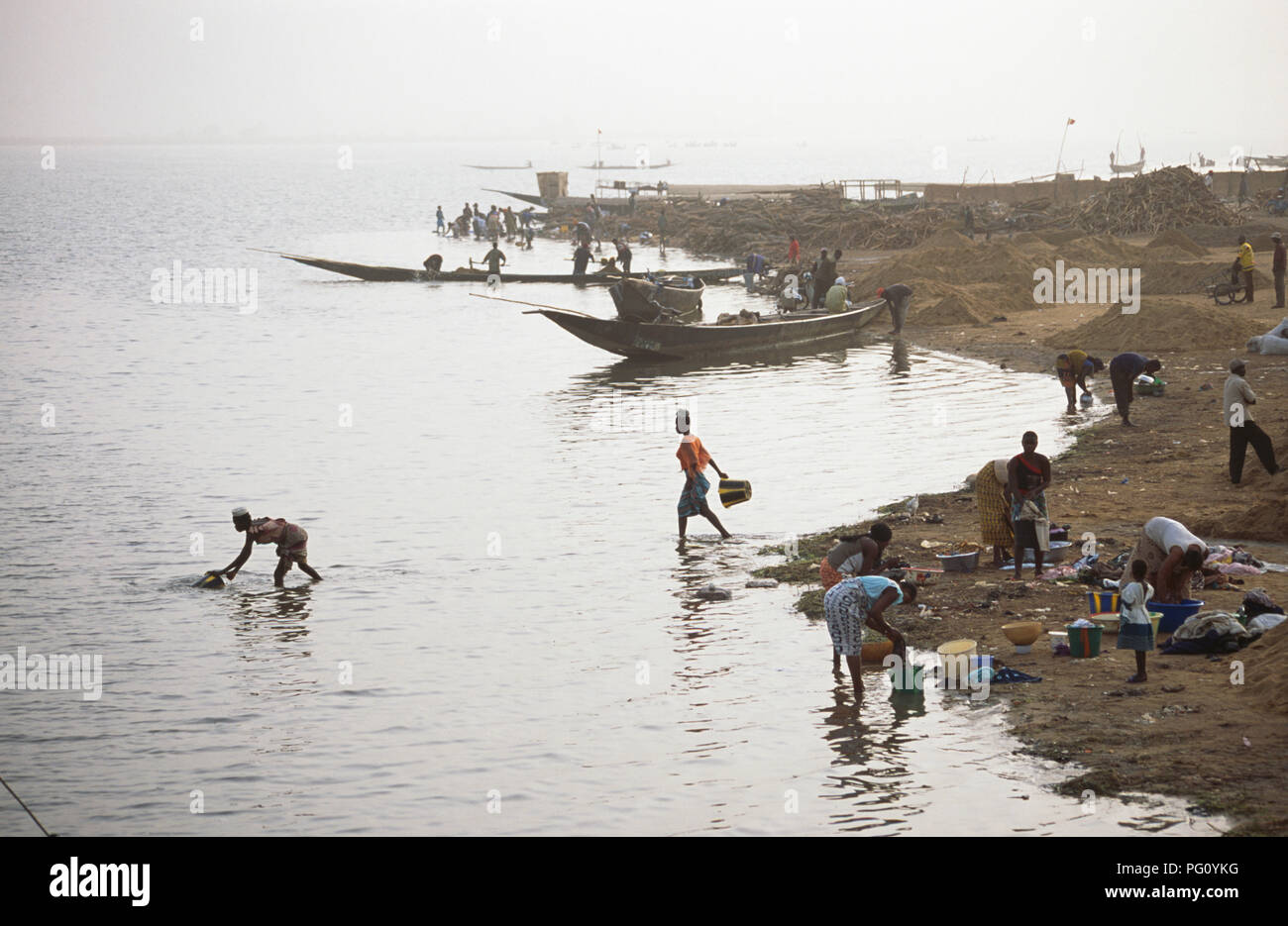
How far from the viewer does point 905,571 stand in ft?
46.8

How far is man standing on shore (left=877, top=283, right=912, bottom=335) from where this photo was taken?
36.3 meters

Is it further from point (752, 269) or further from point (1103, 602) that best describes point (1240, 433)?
point (752, 269)

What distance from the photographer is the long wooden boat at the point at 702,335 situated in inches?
1270

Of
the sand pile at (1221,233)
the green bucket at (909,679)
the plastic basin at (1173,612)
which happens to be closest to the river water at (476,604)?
the green bucket at (909,679)

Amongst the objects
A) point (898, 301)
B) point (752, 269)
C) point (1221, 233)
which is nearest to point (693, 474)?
point (898, 301)

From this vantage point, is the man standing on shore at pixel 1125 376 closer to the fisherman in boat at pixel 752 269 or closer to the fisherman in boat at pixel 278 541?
the fisherman in boat at pixel 278 541

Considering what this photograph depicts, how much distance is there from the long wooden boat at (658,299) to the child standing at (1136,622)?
74.0 ft

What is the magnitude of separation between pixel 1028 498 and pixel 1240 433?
15.8 ft

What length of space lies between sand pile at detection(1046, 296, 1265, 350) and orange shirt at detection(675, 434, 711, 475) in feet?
50.3

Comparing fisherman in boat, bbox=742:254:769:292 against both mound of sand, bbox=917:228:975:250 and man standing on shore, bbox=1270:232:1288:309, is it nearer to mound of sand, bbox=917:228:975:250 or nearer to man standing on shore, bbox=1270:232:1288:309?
mound of sand, bbox=917:228:975:250

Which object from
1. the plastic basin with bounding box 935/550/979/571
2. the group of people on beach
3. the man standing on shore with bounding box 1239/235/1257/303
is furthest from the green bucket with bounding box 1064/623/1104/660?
the group of people on beach
